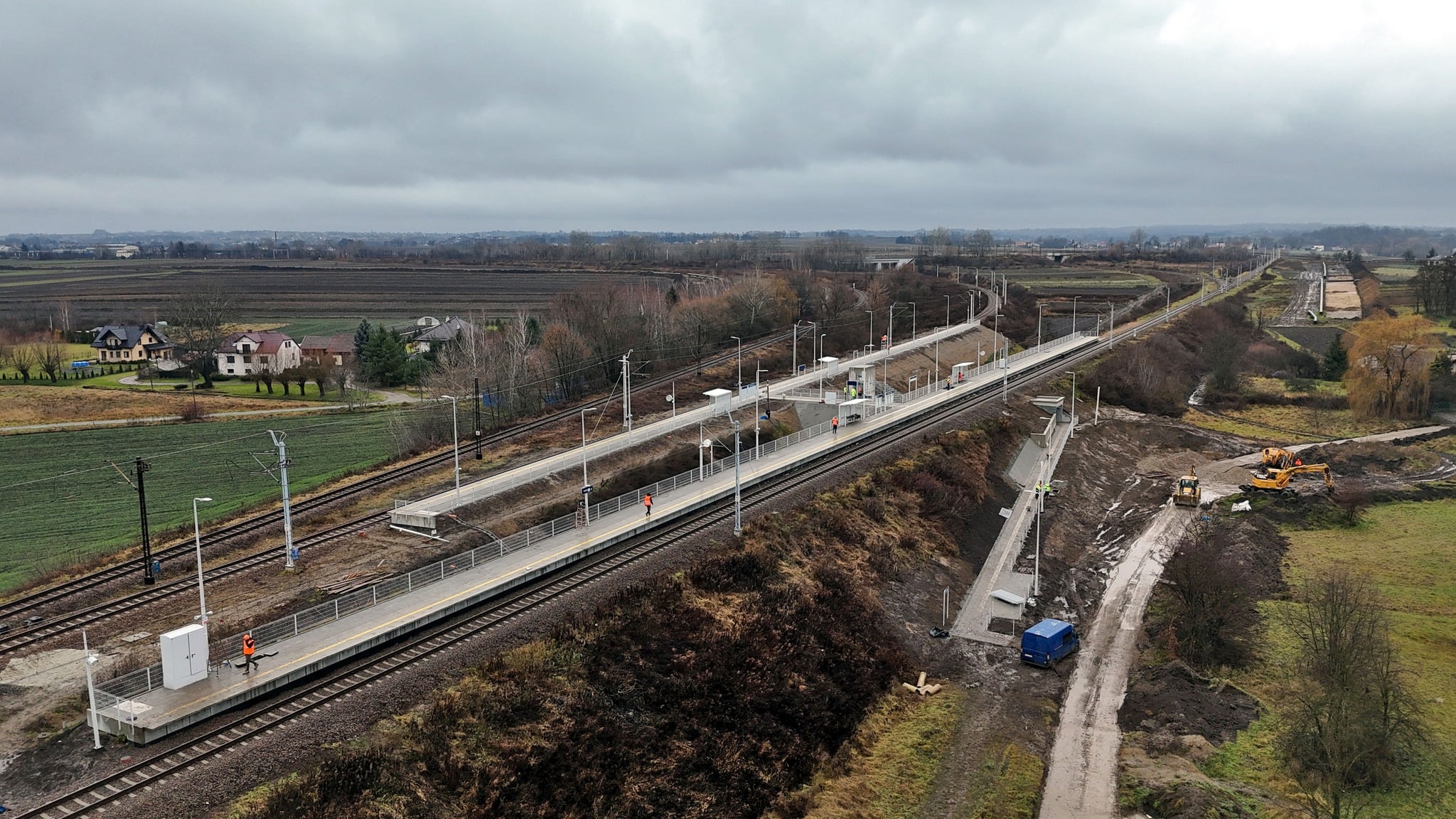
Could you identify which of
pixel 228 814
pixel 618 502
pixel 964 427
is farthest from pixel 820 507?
pixel 228 814

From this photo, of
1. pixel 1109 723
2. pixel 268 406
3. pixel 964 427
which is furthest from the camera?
pixel 268 406

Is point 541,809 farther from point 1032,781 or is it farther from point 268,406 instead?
Answer: point 268,406

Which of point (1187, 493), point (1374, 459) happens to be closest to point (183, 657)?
point (1187, 493)

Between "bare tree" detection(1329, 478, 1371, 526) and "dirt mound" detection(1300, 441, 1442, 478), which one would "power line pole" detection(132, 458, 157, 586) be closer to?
"bare tree" detection(1329, 478, 1371, 526)

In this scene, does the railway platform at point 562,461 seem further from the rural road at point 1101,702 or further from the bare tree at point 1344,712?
the bare tree at point 1344,712

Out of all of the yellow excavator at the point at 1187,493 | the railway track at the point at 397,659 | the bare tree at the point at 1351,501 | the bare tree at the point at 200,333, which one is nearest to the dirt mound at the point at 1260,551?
the yellow excavator at the point at 1187,493

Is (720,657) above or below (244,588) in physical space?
below

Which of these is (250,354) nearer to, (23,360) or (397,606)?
(23,360)
